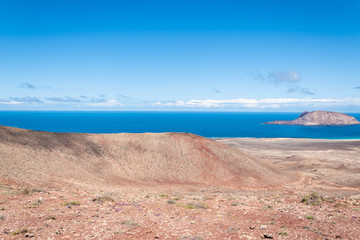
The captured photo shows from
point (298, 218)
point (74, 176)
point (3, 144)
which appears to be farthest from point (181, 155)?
point (298, 218)

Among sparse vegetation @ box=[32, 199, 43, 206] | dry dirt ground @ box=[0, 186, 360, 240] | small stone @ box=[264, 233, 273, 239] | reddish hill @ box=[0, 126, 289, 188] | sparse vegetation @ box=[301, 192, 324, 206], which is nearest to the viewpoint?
small stone @ box=[264, 233, 273, 239]

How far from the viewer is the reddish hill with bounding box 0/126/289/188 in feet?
94.4

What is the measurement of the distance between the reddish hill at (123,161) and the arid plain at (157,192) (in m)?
0.13

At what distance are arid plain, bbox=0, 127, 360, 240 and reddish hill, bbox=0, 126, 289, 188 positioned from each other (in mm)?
128

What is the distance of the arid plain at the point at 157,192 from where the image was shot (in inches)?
492

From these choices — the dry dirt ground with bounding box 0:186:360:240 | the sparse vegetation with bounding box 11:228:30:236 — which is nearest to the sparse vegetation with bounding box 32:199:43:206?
the dry dirt ground with bounding box 0:186:360:240

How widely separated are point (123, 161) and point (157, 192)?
13.6 metres

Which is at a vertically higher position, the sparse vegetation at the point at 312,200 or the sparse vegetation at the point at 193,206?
the sparse vegetation at the point at 193,206

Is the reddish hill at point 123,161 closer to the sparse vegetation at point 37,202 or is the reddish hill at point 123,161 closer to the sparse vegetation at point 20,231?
the sparse vegetation at point 37,202

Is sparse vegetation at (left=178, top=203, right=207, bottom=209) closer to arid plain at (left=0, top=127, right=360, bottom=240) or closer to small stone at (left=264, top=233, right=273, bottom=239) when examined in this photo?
arid plain at (left=0, top=127, right=360, bottom=240)

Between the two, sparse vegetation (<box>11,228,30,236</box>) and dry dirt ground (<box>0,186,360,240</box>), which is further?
dry dirt ground (<box>0,186,360,240</box>)

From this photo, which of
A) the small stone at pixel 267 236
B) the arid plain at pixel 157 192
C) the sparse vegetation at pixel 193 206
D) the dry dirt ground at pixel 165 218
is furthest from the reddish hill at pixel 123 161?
the small stone at pixel 267 236

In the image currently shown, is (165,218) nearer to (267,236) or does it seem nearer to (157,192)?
(267,236)

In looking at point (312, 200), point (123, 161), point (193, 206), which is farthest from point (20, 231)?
point (123, 161)
